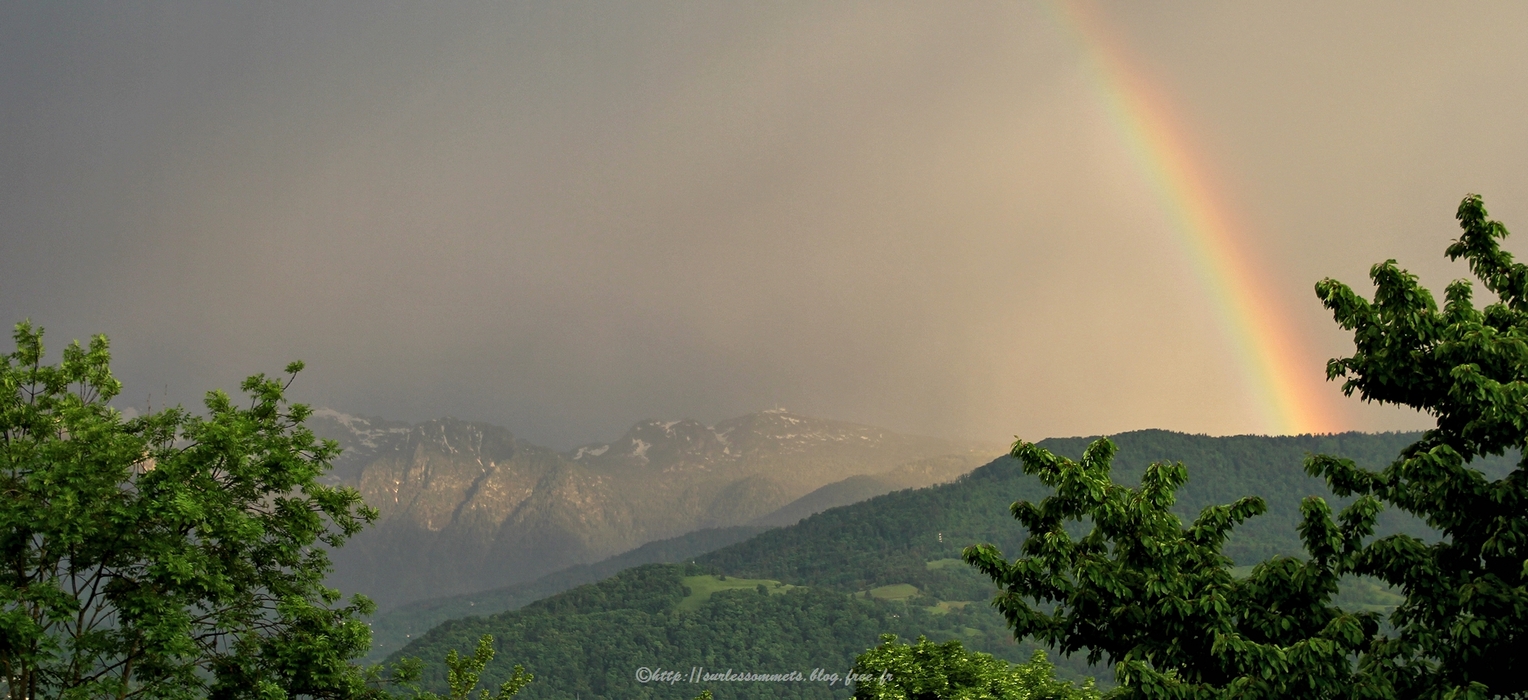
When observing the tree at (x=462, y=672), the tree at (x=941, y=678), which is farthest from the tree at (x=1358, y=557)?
the tree at (x=462, y=672)

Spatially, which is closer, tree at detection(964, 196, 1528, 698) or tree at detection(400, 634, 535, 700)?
tree at detection(964, 196, 1528, 698)

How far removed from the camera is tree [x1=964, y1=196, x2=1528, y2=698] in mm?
15164

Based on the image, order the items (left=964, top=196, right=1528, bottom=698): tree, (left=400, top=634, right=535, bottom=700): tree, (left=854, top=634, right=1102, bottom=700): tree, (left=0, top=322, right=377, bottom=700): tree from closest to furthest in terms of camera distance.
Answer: (left=964, top=196, right=1528, bottom=698): tree < (left=0, top=322, right=377, bottom=700): tree < (left=854, top=634, right=1102, bottom=700): tree < (left=400, top=634, right=535, bottom=700): tree

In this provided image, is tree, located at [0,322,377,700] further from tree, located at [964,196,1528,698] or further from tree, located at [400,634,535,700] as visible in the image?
tree, located at [964,196,1528,698]

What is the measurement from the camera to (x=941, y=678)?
3072cm

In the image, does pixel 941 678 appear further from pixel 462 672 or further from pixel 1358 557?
pixel 1358 557

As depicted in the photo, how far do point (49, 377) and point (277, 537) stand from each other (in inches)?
304

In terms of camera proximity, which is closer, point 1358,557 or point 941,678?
point 1358,557

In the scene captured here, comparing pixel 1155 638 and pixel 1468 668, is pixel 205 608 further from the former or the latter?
pixel 1468 668

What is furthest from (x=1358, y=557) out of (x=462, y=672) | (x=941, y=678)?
(x=462, y=672)

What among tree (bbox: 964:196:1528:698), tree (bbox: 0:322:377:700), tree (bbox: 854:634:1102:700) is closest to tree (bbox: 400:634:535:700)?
tree (bbox: 0:322:377:700)

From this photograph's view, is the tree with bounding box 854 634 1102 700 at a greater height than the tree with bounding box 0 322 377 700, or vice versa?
the tree with bounding box 0 322 377 700

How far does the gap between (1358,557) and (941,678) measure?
53.3 feet

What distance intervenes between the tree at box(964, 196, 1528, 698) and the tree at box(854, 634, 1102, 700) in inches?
456
